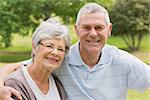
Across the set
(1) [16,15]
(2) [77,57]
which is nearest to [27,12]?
(1) [16,15]

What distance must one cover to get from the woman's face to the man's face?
0.59 feet

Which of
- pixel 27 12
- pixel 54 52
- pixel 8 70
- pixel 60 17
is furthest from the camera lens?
pixel 27 12

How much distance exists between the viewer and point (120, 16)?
433 inches

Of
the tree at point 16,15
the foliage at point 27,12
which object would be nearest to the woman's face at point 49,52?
the foliage at point 27,12

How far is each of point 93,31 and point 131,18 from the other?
371 inches

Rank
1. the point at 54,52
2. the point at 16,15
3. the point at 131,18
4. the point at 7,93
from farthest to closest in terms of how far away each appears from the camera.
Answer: the point at 131,18 < the point at 16,15 < the point at 54,52 < the point at 7,93

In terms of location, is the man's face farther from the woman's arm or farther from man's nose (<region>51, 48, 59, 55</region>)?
the woman's arm

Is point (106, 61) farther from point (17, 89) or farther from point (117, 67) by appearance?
point (17, 89)

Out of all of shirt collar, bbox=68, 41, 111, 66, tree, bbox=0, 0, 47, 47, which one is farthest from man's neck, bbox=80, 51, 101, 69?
tree, bbox=0, 0, 47, 47

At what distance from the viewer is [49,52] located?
1.85 meters

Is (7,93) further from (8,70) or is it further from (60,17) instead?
(60,17)

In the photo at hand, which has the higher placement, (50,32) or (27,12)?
(50,32)

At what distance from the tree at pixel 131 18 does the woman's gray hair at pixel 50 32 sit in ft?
29.8

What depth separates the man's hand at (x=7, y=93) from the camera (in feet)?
5.75
